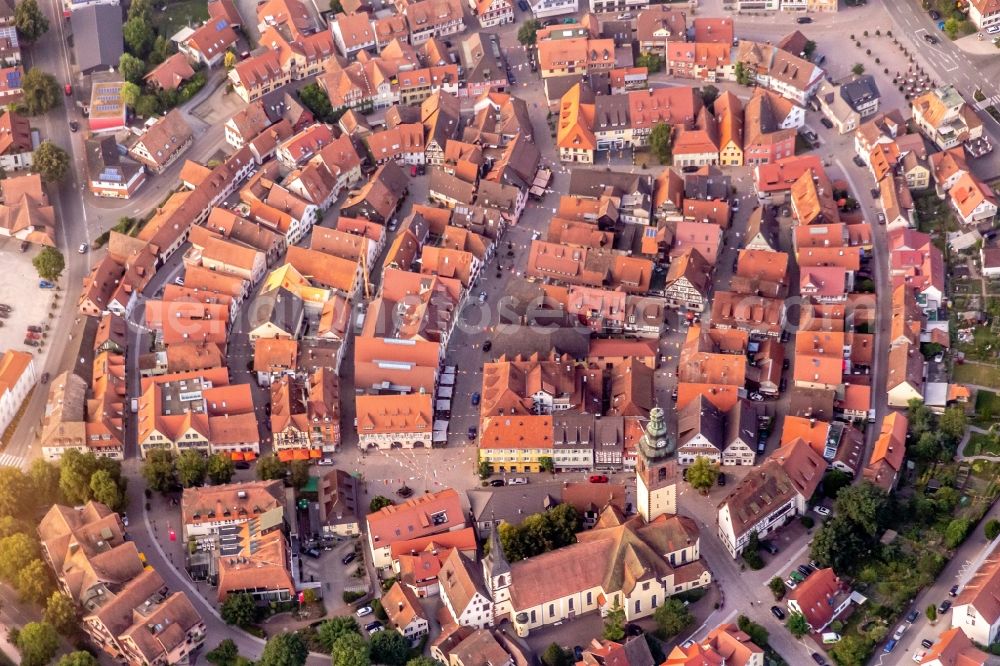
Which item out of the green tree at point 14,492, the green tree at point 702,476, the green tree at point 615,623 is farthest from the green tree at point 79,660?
the green tree at point 702,476

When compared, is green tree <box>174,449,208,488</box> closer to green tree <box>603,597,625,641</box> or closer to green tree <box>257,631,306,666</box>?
green tree <box>257,631,306,666</box>

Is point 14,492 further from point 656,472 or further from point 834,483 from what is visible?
point 834,483

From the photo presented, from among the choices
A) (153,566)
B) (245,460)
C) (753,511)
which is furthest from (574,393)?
(153,566)

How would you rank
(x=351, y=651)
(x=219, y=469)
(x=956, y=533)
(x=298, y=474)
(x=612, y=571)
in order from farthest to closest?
(x=298, y=474) < (x=219, y=469) < (x=956, y=533) < (x=612, y=571) < (x=351, y=651)

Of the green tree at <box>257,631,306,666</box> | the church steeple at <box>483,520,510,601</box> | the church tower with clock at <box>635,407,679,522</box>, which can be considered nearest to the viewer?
the green tree at <box>257,631,306,666</box>

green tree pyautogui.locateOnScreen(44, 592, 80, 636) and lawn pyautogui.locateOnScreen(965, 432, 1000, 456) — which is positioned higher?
lawn pyautogui.locateOnScreen(965, 432, 1000, 456)

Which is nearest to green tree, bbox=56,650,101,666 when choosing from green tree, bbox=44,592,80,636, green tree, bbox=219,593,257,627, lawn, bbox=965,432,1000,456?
green tree, bbox=44,592,80,636

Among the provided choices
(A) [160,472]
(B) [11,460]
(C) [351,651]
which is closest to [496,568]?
(C) [351,651]
